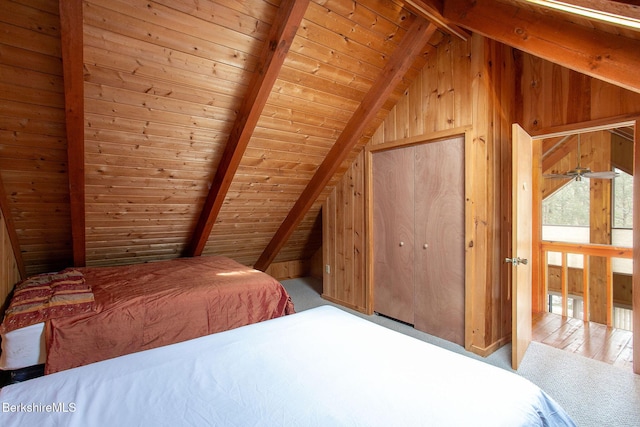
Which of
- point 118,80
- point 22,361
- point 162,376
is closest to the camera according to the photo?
point 162,376

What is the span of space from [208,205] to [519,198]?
2743 millimetres

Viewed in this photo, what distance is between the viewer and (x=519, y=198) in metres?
2.34

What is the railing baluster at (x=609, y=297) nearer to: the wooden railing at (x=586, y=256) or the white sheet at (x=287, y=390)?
the wooden railing at (x=586, y=256)

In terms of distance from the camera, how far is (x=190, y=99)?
7.82ft

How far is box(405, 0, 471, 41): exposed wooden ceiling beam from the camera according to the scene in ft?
7.04

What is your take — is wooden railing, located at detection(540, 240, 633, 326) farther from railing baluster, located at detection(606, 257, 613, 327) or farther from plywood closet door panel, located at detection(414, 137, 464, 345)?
plywood closet door panel, located at detection(414, 137, 464, 345)

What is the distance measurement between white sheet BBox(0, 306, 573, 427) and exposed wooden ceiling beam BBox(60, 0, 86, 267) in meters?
1.60

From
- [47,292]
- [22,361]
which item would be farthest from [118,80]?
[22,361]

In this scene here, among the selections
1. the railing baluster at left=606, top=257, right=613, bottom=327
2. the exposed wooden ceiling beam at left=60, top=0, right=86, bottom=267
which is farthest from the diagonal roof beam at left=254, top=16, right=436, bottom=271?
the railing baluster at left=606, top=257, right=613, bottom=327

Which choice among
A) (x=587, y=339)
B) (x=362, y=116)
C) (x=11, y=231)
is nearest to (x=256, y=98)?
(x=362, y=116)

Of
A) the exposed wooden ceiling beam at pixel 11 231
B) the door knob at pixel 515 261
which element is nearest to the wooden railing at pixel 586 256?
the door knob at pixel 515 261

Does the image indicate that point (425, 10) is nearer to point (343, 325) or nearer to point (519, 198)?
point (519, 198)

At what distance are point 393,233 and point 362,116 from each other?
1.22 metres

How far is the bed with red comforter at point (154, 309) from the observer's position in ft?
6.31
